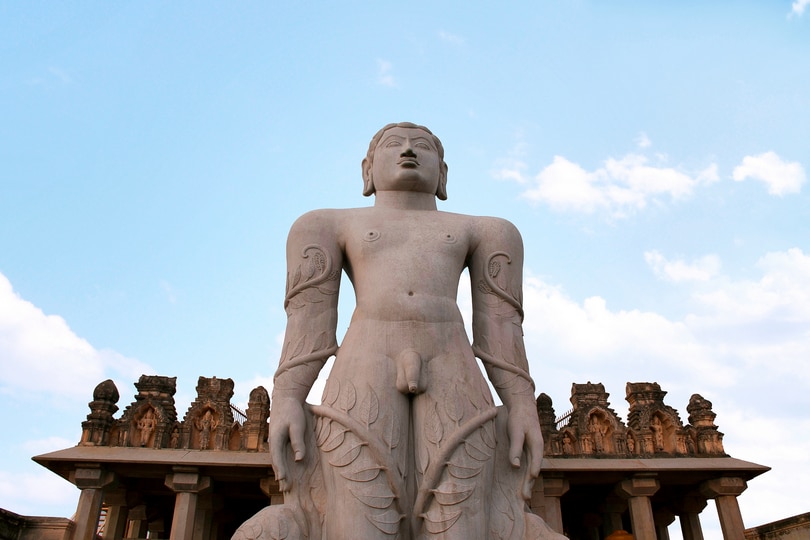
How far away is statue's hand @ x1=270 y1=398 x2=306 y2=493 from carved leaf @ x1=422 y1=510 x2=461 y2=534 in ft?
3.13

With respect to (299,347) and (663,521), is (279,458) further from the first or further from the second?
(663,521)

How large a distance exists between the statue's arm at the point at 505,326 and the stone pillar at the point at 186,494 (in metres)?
11.1

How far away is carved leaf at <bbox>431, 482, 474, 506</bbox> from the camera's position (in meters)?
4.16

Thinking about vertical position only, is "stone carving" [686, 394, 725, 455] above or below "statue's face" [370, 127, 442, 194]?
Answer: above

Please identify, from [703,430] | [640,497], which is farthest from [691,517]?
[640,497]

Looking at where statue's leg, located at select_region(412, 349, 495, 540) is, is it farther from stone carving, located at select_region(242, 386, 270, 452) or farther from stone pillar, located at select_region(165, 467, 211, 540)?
stone pillar, located at select_region(165, 467, 211, 540)

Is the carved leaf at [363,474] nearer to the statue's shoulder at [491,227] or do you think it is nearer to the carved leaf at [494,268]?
the carved leaf at [494,268]

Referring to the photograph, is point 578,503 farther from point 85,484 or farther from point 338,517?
point 338,517

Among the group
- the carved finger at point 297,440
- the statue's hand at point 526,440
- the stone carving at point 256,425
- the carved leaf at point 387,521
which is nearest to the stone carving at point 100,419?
the stone carving at point 256,425

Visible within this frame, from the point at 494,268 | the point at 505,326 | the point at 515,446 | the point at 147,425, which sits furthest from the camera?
the point at 147,425

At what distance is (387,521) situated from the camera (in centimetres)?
409

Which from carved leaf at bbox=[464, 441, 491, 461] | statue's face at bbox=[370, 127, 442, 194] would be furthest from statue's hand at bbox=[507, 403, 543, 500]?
statue's face at bbox=[370, 127, 442, 194]

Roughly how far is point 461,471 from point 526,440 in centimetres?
67

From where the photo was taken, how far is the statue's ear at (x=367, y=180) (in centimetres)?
608
